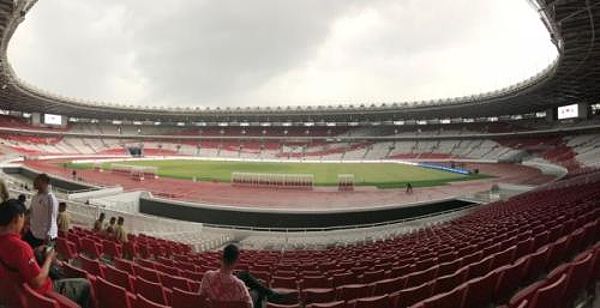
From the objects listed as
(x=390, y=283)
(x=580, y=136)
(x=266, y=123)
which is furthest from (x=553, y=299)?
(x=266, y=123)

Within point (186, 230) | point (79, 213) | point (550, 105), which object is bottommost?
point (186, 230)

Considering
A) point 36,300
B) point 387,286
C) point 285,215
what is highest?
point 36,300

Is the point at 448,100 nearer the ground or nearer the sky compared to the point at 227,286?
nearer the sky

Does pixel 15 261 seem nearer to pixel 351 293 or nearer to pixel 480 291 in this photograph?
pixel 351 293

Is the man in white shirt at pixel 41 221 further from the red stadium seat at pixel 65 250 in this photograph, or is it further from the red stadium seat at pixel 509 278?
the red stadium seat at pixel 509 278

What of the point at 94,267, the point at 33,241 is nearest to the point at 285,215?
the point at 33,241

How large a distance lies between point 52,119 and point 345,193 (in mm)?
68182

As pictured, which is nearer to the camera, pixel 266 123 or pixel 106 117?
pixel 106 117

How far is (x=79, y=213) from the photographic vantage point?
16.5 meters

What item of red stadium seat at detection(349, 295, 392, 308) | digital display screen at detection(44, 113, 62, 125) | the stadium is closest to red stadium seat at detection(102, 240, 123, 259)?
the stadium

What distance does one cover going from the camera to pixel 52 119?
235ft

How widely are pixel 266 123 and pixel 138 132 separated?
29.4 meters

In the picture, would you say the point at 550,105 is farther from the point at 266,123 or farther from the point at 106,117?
the point at 106,117

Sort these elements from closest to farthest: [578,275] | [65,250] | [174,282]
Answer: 1. [578,275]
2. [174,282]
3. [65,250]
